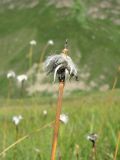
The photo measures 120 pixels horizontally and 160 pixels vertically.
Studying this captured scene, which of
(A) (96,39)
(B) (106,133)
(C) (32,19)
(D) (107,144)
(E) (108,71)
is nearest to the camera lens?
(D) (107,144)

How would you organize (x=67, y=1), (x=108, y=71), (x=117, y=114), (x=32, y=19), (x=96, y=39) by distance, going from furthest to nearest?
(x=67, y=1)
(x=32, y=19)
(x=96, y=39)
(x=108, y=71)
(x=117, y=114)

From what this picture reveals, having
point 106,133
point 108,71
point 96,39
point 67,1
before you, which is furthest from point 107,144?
Result: point 67,1

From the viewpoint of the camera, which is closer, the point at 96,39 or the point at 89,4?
the point at 96,39

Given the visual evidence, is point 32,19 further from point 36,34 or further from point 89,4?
point 89,4

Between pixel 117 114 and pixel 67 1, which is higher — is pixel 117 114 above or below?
below
